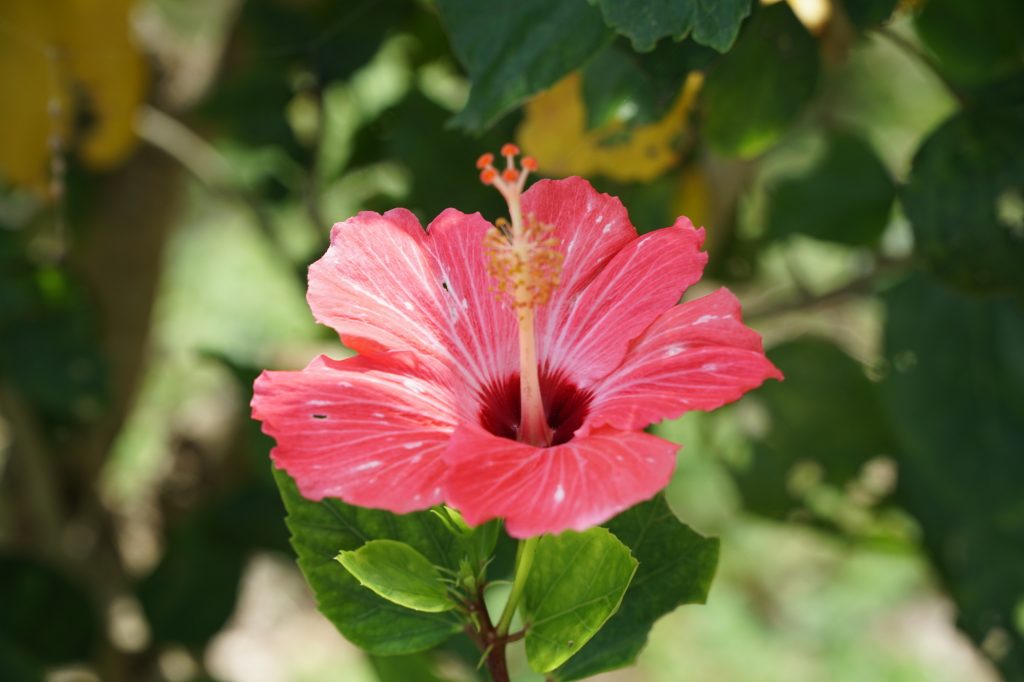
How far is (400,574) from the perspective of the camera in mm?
595

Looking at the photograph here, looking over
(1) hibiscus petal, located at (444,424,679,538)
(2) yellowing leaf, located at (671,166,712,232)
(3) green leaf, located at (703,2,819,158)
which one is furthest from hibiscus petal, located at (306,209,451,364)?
(2) yellowing leaf, located at (671,166,712,232)

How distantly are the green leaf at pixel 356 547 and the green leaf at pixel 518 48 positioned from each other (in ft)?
0.83

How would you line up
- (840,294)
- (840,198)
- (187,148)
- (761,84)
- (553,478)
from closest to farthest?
(553,478), (761,84), (840,198), (840,294), (187,148)

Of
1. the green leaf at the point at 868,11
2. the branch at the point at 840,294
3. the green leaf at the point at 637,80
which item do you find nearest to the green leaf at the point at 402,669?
the green leaf at the point at 637,80

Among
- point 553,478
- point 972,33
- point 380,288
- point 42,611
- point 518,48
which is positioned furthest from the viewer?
point 42,611

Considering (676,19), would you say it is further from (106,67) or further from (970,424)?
(106,67)

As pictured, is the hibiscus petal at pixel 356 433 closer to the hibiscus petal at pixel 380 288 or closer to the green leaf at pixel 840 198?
the hibiscus petal at pixel 380 288

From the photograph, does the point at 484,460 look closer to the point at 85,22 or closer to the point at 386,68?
the point at 85,22

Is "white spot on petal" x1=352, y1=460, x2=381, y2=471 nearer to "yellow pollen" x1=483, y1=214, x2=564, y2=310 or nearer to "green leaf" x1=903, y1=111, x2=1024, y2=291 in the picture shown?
"yellow pollen" x1=483, y1=214, x2=564, y2=310

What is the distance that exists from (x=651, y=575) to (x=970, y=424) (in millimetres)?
615

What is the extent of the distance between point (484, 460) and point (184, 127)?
1487 millimetres

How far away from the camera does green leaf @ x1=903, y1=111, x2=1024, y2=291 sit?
922 mm

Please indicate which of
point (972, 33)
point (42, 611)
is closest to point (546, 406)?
point (972, 33)

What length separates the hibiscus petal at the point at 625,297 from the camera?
2.12 feet
